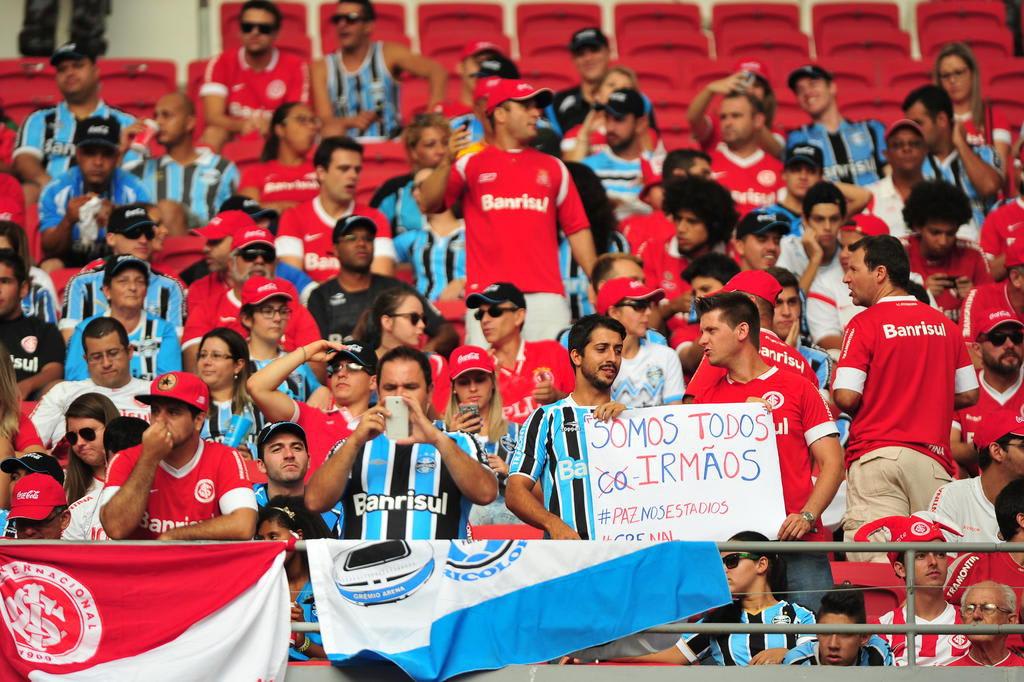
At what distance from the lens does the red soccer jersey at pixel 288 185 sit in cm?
1352

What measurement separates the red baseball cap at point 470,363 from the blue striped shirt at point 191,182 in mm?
4301

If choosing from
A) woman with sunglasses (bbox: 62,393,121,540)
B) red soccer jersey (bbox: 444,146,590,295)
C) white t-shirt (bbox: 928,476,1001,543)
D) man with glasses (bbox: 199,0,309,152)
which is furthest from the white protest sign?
man with glasses (bbox: 199,0,309,152)

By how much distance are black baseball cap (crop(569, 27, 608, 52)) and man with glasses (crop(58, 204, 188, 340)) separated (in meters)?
3.96

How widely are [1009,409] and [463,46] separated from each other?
745 centimetres

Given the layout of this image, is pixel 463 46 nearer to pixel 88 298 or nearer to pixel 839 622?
pixel 88 298

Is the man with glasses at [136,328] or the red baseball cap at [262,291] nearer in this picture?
the red baseball cap at [262,291]

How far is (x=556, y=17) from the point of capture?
16.9 m

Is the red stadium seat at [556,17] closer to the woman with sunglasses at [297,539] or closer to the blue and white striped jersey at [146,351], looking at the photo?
the blue and white striped jersey at [146,351]

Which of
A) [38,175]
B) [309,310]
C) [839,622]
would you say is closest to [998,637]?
[839,622]

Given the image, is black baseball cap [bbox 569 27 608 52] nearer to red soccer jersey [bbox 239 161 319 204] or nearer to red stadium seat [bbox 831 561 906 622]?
red soccer jersey [bbox 239 161 319 204]

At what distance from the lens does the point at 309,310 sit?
1151cm

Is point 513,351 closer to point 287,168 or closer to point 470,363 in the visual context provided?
point 470,363

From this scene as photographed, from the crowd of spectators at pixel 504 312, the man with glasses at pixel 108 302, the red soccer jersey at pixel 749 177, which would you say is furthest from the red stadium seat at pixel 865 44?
the man with glasses at pixel 108 302

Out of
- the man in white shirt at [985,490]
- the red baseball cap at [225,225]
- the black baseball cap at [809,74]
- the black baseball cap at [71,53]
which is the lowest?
the man in white shirt at [985,490]
